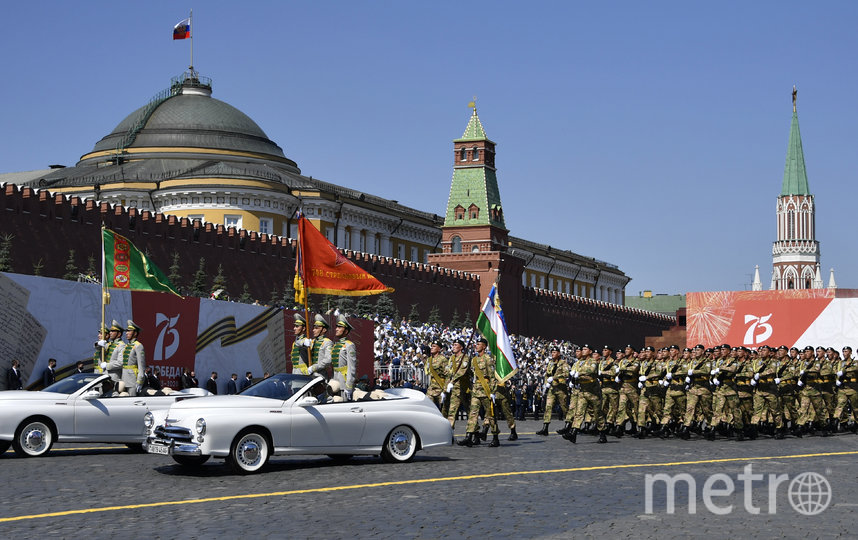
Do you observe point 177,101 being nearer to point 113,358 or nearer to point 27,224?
point 27,224

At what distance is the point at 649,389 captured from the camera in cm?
2262

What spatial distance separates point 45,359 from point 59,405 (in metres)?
8.13

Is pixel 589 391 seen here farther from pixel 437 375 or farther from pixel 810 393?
pixel 810 393

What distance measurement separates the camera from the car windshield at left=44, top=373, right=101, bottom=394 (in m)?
16.2

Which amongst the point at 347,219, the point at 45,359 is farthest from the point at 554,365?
the point at 347,219

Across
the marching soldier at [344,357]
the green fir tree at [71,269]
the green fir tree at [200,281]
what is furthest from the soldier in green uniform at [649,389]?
the green fir tree at [200,281]

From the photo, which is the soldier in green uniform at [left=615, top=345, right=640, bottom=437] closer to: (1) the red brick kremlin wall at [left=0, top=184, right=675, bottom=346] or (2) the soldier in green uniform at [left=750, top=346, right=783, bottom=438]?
(2) the soldier in green uniform at [left=750, top=346, right=783, bottom=438]

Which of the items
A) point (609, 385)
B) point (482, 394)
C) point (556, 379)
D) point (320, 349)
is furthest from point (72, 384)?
point (556, 379)

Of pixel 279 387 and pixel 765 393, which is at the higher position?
pixel 279 387

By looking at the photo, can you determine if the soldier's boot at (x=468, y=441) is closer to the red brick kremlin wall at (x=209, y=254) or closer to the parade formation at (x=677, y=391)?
the parade formation at (x=677, y=391)

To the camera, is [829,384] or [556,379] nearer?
[556,379]

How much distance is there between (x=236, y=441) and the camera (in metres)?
13.6
